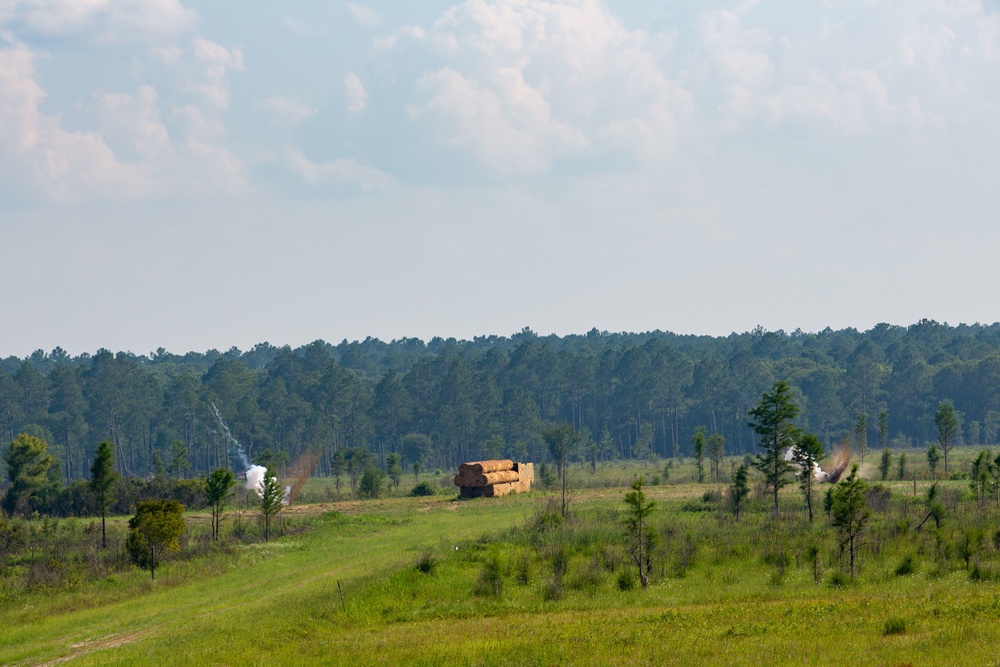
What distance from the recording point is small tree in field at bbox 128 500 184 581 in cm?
4319

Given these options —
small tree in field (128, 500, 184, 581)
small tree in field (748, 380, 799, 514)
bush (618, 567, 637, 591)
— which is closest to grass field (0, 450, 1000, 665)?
bush (618, 567, 637, 591)

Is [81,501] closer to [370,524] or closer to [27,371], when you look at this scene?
[370,524]

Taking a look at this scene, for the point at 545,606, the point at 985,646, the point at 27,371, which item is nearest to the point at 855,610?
the point at 985,646

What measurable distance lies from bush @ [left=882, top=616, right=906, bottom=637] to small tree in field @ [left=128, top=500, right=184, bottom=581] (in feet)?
92.7

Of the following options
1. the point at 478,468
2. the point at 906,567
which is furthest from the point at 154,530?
the point at 478,468

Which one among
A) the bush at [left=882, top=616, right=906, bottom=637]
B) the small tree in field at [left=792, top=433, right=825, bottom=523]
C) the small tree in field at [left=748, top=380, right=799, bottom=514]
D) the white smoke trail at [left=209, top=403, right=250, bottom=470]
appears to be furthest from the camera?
the white smoke trail at [left=209, top=403, right=250, bottom=470]

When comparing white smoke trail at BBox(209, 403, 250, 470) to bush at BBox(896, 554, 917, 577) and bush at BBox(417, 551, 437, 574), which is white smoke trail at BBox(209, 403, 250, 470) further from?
bush at BBox(896, 554, 917, 577)

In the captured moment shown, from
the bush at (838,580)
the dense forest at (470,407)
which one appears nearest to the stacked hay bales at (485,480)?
the bush at (838,580)

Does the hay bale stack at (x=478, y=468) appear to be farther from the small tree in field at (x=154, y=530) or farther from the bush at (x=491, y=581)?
the bush at (x=491, y=581)

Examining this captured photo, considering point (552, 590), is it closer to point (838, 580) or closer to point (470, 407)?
point (838, 580)

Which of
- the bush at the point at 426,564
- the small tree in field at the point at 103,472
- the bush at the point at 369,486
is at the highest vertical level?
the small tree in field at the point at 103,472

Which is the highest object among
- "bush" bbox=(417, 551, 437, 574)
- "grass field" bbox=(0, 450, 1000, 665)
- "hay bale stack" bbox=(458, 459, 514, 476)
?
"hay bale stack" bbox=(458, 459, 514, 476)

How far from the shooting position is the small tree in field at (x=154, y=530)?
1700 inches

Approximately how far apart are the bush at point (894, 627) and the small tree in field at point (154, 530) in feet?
92.7
